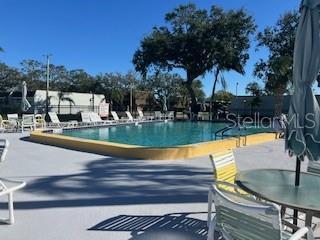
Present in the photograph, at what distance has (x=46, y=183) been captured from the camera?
5684mm

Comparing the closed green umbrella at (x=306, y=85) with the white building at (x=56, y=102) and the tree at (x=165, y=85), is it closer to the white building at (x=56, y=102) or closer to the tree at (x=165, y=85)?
the white building at (x=56, y=102)

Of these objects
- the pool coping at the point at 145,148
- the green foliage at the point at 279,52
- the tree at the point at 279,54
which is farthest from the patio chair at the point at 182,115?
the pool coping at the point at 145,148

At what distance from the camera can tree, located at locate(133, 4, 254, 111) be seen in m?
29.6

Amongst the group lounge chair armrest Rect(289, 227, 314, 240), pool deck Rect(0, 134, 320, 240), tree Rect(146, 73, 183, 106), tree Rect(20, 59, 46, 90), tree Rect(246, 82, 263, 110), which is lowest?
pool deck Rect(0, 134, 320, 240)

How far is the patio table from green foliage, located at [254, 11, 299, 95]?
19.3m

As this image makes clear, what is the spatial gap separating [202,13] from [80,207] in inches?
1119

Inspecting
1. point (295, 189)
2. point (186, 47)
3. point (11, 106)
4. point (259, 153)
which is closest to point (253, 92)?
point (186, 47)

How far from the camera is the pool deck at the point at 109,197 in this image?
3670 millimetres

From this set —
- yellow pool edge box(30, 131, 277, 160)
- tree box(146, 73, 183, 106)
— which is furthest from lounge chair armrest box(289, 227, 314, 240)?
tree box(146, 73, 183, 106)

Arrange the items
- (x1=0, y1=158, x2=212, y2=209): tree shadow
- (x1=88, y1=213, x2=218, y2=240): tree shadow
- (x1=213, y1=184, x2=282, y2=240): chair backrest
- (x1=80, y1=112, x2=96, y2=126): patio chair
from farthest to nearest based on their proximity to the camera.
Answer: (x1=80, y1=112, x2=96, y2=126): patio chair
(x1=0, y1=158, x2=212, y2=209): tree shadow
(x1=88, y1=213, x2=218, y2=240): tree shadow
(x1=213, y1=184, x2=282, y2=240): chair backrest

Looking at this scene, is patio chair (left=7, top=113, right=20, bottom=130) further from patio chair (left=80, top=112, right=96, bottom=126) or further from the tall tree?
the tall tree

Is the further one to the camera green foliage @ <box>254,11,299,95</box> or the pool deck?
green foliage @ <box>254,11,299,95</box>

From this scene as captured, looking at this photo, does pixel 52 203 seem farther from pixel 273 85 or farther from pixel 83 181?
pixel 273 85

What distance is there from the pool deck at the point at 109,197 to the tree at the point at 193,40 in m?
22.5
